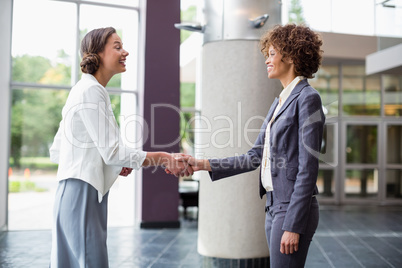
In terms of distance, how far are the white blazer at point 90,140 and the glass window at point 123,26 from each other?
18.4 ft

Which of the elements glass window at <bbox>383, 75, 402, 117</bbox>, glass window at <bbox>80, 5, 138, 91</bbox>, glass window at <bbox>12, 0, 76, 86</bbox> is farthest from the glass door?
glass window at <bbox>12, 0, 76, 86</bbox>

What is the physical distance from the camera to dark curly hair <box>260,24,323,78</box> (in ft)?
6.68

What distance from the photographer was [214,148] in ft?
13.3

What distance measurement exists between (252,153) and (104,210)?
0.84m

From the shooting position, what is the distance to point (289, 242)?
186cm

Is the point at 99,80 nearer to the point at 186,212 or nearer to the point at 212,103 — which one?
the point at 212,103

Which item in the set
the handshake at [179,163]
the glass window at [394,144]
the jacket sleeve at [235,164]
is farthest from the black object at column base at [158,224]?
the glass window at [394,144]

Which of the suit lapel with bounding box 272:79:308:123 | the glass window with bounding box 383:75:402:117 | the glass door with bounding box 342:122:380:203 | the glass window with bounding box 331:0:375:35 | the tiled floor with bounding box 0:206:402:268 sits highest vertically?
the glass window with bounding box 331:0:375:35

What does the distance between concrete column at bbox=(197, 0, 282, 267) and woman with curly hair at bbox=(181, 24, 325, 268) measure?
1807 mm

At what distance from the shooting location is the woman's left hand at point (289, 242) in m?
1.85

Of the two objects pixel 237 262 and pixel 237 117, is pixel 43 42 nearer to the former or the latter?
pixel 237 117

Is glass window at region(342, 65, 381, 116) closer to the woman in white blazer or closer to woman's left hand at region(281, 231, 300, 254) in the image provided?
woman's left hand at region(281, 231, 300, 254)

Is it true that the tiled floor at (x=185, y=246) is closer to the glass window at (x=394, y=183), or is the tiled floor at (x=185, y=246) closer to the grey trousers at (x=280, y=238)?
the grey trousers at (x=280, y=238)

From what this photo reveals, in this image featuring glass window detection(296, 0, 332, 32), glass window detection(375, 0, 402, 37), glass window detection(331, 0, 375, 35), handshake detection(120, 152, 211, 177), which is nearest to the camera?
handshake detection(120, 152, 211, 177)
